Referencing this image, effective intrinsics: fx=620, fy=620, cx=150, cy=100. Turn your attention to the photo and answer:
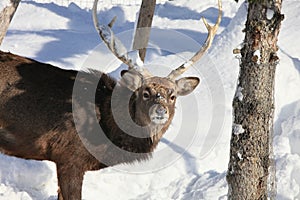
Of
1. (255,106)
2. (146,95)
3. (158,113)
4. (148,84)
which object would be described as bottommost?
(158,113)

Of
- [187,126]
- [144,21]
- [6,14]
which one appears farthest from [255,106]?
[144,21]

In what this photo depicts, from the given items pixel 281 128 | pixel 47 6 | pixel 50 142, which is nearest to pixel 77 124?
pixel 50 142

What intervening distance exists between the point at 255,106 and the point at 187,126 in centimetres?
388

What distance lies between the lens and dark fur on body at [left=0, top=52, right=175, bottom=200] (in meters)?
6.84

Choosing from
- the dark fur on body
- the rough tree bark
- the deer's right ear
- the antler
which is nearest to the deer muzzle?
the dark fur on body

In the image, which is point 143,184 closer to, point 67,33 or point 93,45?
point 93,45

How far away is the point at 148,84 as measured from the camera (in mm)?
6895

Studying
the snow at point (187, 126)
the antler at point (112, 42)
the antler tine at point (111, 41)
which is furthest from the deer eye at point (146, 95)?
the snow at point (187, 126)

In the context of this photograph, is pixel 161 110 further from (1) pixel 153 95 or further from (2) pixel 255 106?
(2) pixel 255 106

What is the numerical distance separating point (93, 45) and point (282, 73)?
580cm

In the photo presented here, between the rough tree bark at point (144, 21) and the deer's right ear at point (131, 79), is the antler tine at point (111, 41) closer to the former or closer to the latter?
the deer's right ear at point (131, 79)

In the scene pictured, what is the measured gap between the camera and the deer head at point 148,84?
21.8ft

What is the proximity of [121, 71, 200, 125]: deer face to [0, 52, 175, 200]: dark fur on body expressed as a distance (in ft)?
0.25

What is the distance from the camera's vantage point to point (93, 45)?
47.8ft
